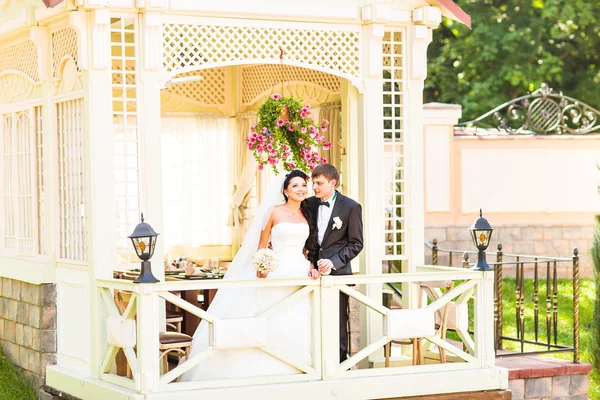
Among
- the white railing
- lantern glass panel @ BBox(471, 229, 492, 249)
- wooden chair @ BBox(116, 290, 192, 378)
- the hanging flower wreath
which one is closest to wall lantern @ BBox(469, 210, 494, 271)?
lantern glass panel @ BBox(471, 229, 492, 249)

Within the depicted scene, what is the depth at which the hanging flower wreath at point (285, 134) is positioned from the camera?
9742 millimetres

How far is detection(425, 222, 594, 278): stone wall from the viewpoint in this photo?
17.7 meters

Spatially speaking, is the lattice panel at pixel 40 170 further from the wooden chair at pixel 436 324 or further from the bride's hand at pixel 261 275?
the wooden chair at pixel 436 324

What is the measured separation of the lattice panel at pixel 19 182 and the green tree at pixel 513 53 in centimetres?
1383

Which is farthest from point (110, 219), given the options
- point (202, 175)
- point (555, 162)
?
point (555, 162)

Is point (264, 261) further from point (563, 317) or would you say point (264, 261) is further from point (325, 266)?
point (563, 317)

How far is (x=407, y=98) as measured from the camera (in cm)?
978

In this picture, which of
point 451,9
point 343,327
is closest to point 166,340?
point 343,327

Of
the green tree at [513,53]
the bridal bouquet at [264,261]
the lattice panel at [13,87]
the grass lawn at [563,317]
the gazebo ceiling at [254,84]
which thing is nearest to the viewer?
the bridal bouquet at [264,261]

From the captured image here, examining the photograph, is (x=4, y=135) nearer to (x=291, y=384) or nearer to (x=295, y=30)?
(x=295, y=30)

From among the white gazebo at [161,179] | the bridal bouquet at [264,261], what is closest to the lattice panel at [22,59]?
the white gazebo at [161,179]

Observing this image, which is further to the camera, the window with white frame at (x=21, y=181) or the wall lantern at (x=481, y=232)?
the window with white frame at (x=21, y=181)

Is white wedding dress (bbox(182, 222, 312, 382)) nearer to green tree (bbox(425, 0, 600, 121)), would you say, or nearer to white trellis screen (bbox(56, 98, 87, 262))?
white trellis screen (bbox(56, 98, 87, 262))

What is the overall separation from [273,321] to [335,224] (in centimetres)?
94
